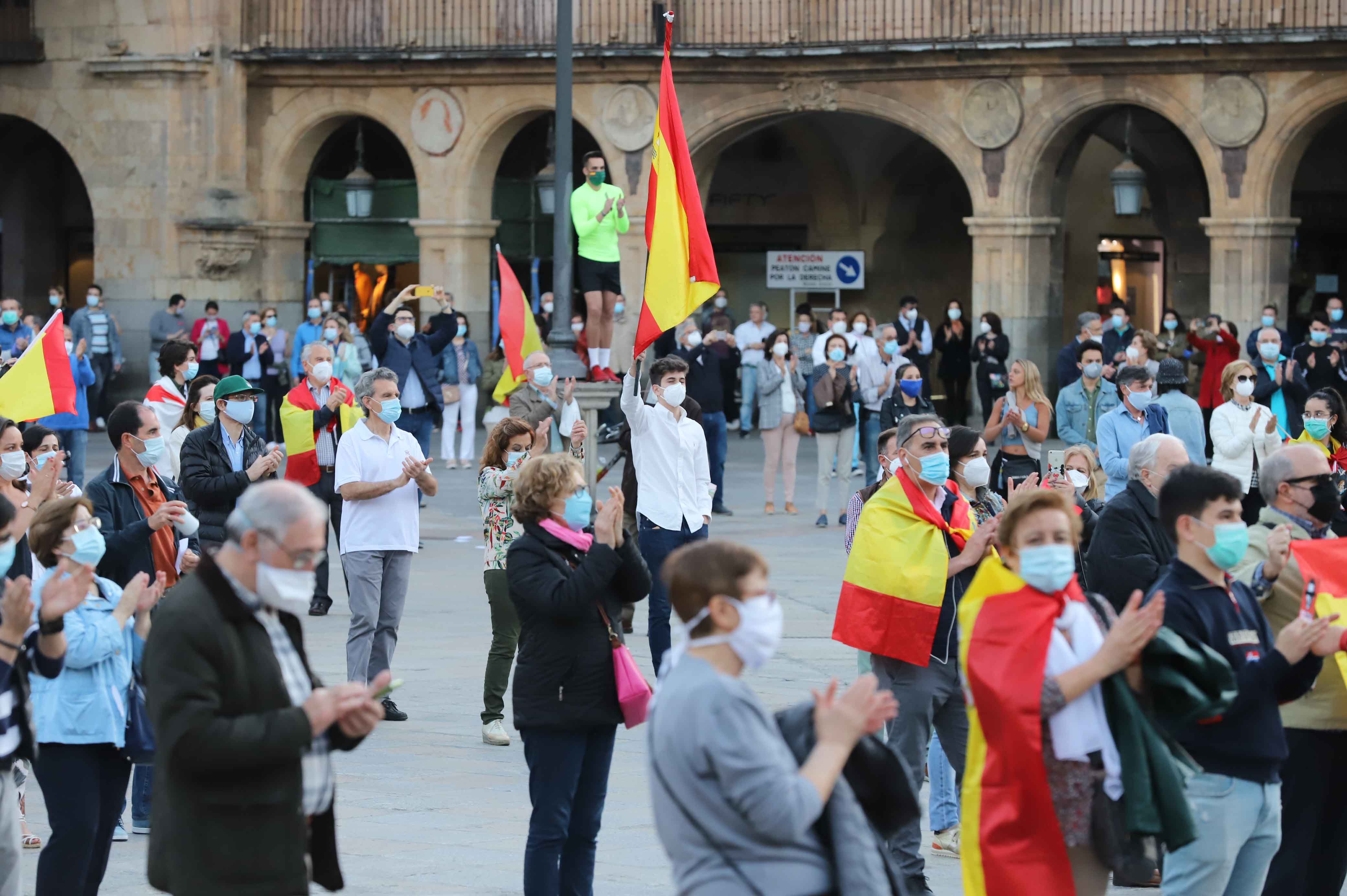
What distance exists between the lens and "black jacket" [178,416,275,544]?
974cm

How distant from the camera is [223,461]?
32.7 feet

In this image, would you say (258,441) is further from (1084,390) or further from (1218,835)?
(1084,390)

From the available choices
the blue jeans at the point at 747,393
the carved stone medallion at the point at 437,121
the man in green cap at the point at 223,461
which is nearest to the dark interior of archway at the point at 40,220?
the carved stone medallion at the point at 437,121

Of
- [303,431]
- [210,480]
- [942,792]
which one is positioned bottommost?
[942,792]

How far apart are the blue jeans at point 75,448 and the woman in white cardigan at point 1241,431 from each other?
10213 mm

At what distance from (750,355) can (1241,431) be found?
41.2 feet

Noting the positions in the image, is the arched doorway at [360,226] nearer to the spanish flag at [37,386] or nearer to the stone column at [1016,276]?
the stone column at [1016,276]

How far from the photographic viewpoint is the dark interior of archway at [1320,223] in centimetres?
2950

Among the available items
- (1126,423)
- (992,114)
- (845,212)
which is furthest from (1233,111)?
(1126,423)

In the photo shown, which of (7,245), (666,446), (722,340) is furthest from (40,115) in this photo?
(666,446)

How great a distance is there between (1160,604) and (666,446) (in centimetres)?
569

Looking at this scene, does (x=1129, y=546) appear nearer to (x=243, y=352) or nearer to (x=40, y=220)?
(x=243, y=352)

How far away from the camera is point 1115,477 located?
11.6m

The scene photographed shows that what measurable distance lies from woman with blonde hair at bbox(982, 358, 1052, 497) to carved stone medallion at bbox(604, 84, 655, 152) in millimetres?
13816
